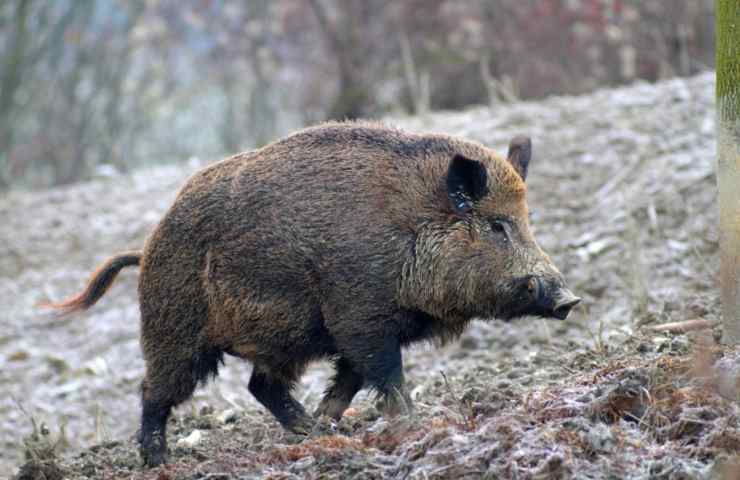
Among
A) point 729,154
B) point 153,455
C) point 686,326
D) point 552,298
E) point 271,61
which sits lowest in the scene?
point 271,61

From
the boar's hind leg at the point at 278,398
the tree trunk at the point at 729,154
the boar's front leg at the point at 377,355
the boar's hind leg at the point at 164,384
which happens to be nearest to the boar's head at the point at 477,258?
the boar's front leg at the point at 377,355

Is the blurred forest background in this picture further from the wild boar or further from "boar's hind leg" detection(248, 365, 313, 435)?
the wild boar

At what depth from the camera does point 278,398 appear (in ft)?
19.5

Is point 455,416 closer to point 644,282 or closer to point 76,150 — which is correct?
point 644,282

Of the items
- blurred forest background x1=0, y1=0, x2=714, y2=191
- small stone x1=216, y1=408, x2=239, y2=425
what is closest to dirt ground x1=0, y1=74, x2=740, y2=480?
small stone x1=216, y1=408, x2=239, y2=425

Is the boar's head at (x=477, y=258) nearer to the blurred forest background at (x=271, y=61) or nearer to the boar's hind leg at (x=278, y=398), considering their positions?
the boar's hind leg at (x=278, y=398)

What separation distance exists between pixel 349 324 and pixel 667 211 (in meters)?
4.22

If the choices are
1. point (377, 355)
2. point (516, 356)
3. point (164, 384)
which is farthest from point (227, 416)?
point (516, 356)

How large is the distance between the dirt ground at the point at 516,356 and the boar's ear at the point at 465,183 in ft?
2.84

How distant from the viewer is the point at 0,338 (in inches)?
384

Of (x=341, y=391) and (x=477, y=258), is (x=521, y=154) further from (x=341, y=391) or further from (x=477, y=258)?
(x=341, y=391)

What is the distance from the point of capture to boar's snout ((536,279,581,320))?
5098mm

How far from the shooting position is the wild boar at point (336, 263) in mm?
5285

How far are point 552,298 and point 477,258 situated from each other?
1.39 feet
